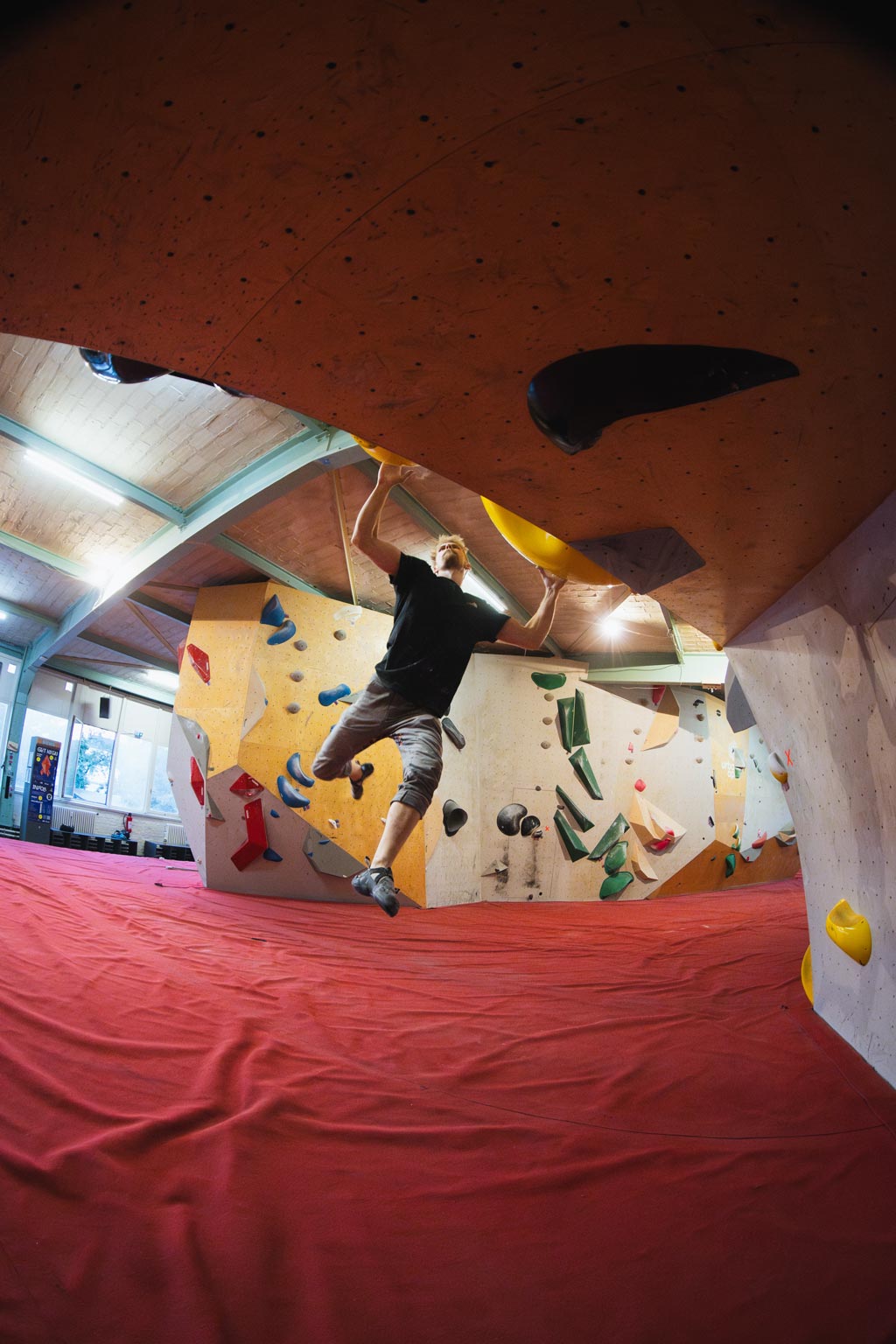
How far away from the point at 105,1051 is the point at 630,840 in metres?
6.45

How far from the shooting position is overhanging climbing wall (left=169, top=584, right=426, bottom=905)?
201 inches

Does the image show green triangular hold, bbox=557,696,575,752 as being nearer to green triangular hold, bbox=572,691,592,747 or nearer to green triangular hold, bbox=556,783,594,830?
green triangular hold, bbox=572,691,592,747

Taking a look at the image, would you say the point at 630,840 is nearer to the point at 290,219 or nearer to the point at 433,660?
the point at 433,660

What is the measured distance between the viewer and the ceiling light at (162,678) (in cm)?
1066

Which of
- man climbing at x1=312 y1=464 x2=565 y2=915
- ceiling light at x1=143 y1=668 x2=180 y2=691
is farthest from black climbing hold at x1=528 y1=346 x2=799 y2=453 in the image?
ceiling light at x1=143 y1=668 x2=180 y2=691

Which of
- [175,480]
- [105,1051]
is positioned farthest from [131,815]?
[105,1051]

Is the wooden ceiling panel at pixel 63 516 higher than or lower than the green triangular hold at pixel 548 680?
higher

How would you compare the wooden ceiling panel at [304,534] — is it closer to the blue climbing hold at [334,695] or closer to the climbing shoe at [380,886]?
the blue climbing hold at [334,695]

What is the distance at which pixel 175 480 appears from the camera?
16.9 feet

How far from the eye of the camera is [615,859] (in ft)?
22.4

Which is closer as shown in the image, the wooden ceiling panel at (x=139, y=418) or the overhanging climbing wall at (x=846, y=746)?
the overhanging climbing wall at (x=846, y=746)

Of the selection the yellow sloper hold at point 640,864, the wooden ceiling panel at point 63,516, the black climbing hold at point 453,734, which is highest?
the wooden ceiling panel at point 63,516

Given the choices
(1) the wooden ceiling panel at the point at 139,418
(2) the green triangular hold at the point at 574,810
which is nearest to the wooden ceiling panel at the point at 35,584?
(1) the wooden ceiling panel at the point at 139,418

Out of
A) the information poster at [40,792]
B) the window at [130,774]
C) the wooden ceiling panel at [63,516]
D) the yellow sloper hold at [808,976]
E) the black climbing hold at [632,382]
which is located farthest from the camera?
the window at [130,774]
